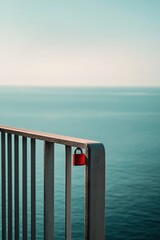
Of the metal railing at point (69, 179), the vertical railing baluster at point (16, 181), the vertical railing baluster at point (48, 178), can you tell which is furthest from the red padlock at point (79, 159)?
the vertical railing baluster at point (16, 181)

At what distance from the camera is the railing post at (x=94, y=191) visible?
215cm

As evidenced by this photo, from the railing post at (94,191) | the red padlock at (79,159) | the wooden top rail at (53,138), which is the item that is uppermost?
the wooden top rail at (53,138)

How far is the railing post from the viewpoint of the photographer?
7.06ft

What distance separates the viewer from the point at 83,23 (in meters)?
133

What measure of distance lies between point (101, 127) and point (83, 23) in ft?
228

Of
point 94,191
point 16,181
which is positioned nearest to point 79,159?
point 94,191

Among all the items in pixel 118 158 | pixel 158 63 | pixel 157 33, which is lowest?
pixel 118 158

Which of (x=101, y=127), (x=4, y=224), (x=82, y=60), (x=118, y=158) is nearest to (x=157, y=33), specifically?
(x=82, y=60)

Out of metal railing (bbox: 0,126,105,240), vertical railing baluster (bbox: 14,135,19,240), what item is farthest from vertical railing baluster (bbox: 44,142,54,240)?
vertical railing baluster (bbox: 14,135,19,240)

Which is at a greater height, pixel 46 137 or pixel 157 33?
pixel 157 33

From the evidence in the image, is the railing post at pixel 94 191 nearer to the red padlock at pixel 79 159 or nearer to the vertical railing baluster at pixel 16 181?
the red padlock at pixel 79 159

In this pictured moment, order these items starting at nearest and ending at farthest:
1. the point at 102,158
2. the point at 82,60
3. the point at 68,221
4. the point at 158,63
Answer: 1. the point at 102,158
2. the point at 68,221
3. the point at 158,63
4. the point at 82,60

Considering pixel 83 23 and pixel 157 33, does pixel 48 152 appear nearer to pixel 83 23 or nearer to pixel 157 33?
pixel 157 33

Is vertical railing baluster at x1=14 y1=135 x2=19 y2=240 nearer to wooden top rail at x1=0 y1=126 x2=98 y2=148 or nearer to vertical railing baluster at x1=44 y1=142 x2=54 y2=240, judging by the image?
wooden top rail at x1=0 y1=126 x2=98 y2=148
